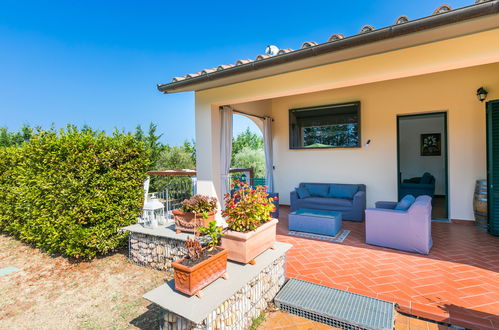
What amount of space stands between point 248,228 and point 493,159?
5.15m

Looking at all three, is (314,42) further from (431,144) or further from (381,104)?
(431,144)

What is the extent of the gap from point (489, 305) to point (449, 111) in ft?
16.4

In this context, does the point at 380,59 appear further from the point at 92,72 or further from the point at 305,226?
the point at 92,72

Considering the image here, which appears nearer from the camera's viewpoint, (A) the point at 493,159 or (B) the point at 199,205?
(B) the point at 199,205

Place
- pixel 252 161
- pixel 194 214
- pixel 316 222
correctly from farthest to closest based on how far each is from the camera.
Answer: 1. pixel 252 161
2. pixel 316 222
3. pixel 194 214

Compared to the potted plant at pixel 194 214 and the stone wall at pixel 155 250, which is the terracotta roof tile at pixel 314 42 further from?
the stone wall at pixel 155 250

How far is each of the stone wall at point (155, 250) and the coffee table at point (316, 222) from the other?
267 centimetres

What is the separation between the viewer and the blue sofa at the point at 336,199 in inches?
242

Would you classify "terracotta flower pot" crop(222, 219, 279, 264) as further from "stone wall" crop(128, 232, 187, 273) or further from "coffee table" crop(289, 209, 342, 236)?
"coffee table" crop(289, 209, 342, 236)

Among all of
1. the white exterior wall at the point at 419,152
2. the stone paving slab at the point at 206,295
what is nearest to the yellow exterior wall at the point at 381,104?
the stone paving slab at the point at 206,295

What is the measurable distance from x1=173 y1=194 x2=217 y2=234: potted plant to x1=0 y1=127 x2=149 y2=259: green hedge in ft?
4.99

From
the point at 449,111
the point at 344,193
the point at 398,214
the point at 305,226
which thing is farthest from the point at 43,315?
the point at 449,111

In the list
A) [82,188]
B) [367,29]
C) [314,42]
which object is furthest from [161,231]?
[367,29]

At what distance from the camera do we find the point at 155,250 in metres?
3.90
